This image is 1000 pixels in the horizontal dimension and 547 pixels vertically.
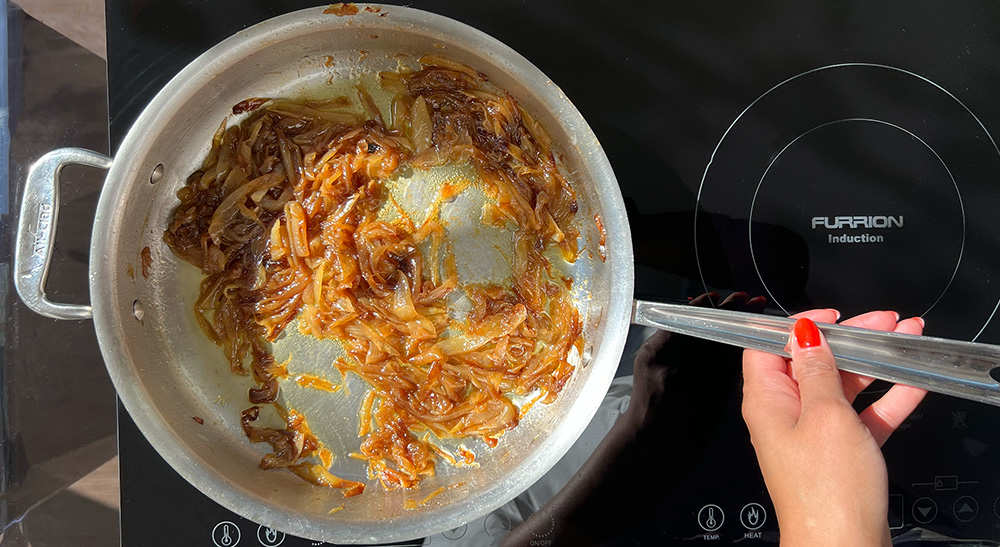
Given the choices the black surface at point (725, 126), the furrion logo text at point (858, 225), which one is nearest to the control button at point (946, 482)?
the black surface at point (725, 126)

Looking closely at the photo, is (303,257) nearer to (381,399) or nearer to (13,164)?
(381,399)

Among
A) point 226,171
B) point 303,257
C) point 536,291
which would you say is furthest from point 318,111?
point 536,291

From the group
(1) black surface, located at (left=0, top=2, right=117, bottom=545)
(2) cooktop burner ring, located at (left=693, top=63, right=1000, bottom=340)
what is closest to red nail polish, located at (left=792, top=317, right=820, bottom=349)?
(2) cooktop burner ring, located at (left=693, top=63, right=1000, bottom=340)

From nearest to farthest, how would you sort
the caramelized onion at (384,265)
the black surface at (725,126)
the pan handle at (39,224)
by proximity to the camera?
1. the pan handle at (39,224)
2. the black surface at (725,126)
3. the caramelized onion at (384,265)

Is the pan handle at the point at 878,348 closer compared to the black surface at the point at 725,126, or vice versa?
the pan handle at the point at 878,348

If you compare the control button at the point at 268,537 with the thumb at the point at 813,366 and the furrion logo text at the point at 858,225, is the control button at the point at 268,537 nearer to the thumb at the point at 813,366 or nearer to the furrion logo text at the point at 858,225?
the thumb at the point at 813,366

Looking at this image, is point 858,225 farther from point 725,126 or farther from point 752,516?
point 752,516

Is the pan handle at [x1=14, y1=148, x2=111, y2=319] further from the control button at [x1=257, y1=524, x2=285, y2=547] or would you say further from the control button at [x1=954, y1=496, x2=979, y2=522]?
the control button at [x1=954, y1=496, x2=979, y2=522]

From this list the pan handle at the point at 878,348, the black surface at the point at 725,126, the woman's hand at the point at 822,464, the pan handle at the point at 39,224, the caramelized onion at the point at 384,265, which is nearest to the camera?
the pan handle at the point at 878,348
